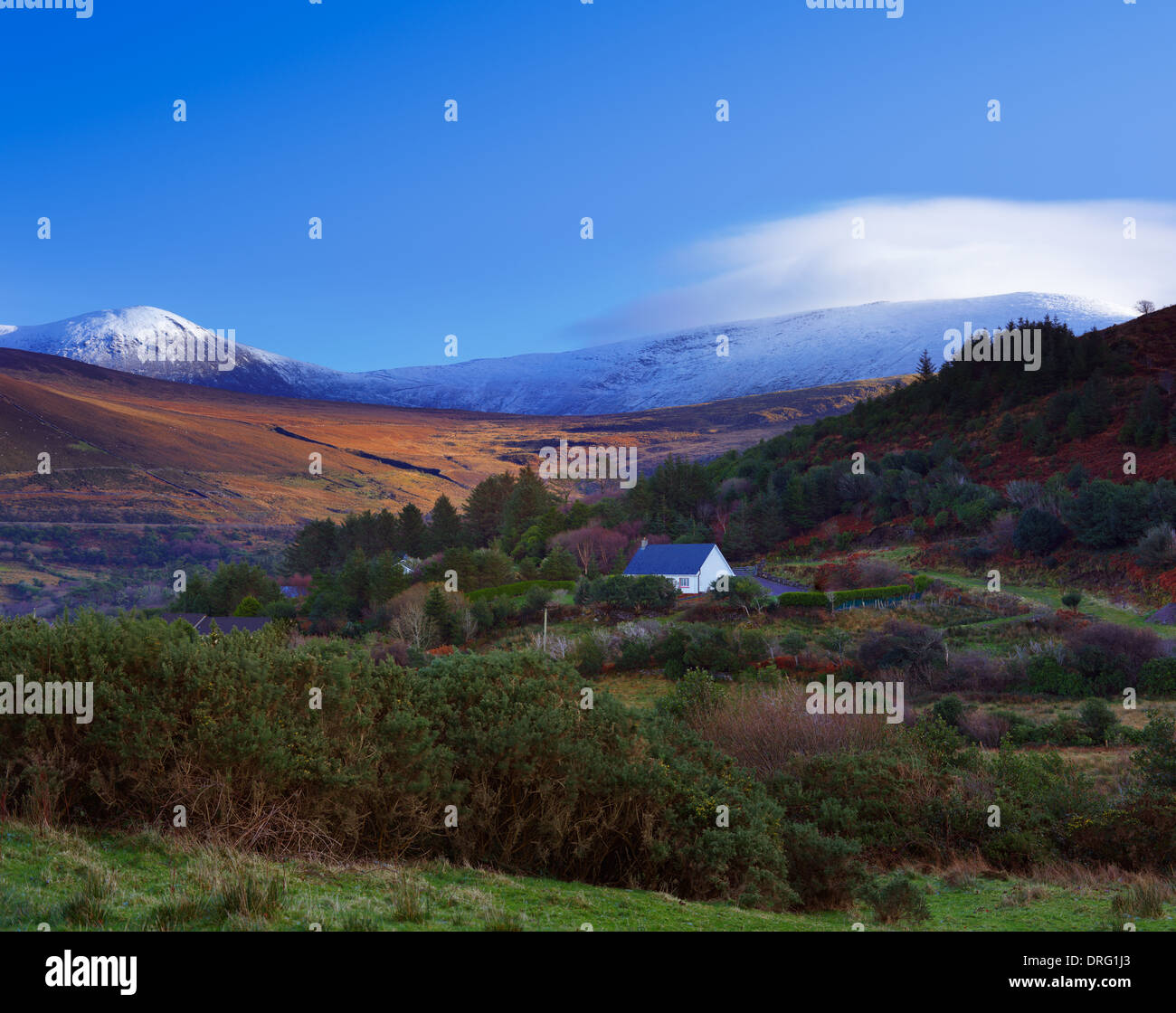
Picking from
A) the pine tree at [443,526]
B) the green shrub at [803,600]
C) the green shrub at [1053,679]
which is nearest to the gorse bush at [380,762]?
the green shrub at [1053,679]

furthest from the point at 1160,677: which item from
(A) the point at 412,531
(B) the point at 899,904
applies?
(A) the point at 412,531

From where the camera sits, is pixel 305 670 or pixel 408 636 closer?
pixel 305 670

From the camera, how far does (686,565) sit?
5700cm

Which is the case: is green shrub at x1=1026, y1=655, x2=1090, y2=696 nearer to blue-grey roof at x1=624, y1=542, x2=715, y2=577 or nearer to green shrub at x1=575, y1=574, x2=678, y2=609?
green shrub at x1=575, y1=574, x2=678, y2=609

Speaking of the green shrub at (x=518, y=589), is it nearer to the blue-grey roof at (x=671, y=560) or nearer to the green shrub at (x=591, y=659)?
the blue-grey roof at (x=671, y=560)

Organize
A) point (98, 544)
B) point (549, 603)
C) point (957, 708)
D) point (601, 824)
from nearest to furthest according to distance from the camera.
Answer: point (601, 824), point (957, 708), point (549, 603), point (98, 544)

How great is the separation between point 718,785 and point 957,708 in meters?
18.2

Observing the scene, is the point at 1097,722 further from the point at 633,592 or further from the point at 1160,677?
the point at 633,592

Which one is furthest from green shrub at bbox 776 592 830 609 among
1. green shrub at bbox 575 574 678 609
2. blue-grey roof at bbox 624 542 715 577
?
blue-grey roof at bbox 624 542 715 577

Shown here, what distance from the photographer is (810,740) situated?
2034cm

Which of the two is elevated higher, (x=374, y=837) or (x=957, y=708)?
(x=374, y=837)

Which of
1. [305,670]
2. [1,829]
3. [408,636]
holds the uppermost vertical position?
[305,670]
